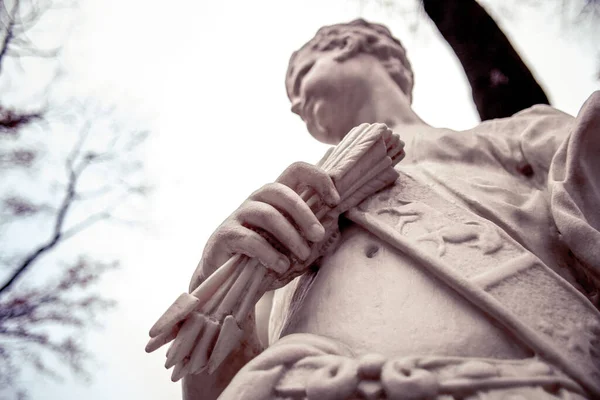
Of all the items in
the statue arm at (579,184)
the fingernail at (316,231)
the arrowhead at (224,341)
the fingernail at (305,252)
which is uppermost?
the fingernail at (316,231)

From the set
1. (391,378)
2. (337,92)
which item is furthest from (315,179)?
(337,92)

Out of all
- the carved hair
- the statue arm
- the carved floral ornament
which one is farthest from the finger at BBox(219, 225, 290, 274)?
the carved hair

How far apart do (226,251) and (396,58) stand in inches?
67.5

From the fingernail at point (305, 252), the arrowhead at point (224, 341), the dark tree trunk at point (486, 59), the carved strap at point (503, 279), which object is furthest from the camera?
the dark tree trunk at point (486, 59)

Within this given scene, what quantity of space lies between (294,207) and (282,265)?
0.48ft

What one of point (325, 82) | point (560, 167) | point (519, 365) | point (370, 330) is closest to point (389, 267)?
point (370, 330)

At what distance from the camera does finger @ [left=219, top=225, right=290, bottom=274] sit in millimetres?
1181

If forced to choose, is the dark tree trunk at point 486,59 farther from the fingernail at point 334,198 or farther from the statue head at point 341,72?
the fingernail at point 334,198

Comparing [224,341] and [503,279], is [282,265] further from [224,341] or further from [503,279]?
[503,279]

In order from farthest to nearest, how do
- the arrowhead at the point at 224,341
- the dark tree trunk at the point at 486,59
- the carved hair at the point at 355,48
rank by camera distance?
1. the dark tree trunk at the point at 486,59
2. the carved hair at the point at 355,48
3. the arrowhead at the point at 224,341

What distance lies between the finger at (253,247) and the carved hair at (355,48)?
1.37 metres

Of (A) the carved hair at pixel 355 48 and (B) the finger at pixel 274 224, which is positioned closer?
(B) the finger at pixel 274 224

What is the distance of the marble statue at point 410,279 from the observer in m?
0.92

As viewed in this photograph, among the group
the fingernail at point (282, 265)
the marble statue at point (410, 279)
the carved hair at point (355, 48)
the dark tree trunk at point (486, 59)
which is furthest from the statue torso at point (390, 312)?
the dark tree trunk at point (486, 59)
